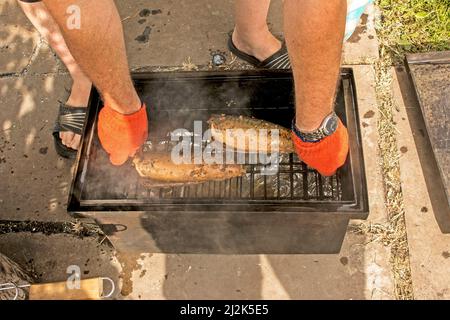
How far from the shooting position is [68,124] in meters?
3.14

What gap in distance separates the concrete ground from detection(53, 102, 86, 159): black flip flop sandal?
0.32 feet

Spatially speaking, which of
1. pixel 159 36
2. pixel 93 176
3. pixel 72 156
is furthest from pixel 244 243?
pixel 159 36

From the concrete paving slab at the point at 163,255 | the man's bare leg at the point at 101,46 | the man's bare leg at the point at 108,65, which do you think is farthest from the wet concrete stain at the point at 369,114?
the man's bare leg at the point at 101,46

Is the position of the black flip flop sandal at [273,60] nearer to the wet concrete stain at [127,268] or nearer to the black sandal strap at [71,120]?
the black sandal strap at [71,120]

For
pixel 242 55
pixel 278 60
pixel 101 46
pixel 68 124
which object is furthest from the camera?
pixel 242 55

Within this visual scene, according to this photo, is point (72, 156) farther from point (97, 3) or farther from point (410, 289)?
point (410, 289)

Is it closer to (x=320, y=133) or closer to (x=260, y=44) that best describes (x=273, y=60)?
(x=260, y=44)

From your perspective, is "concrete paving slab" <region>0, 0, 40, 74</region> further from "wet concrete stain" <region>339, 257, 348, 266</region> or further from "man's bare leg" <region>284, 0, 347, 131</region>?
"wet concrete stain" <region>339, 257, 348, 266</region>

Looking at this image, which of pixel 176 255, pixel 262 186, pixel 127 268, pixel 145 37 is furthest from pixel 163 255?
pixel 145 37

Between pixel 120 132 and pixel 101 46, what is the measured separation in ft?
1.54

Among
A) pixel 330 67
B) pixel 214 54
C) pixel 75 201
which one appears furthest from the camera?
pixel 214 54

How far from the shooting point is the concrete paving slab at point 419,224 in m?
2.66
